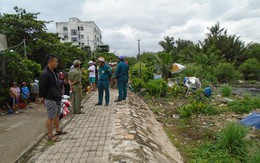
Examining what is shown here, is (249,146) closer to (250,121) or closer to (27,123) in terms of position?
(250,121)

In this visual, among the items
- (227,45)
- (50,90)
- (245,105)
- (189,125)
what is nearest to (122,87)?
(189,125)

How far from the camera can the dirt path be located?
15.0 feet

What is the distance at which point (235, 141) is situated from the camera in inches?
227

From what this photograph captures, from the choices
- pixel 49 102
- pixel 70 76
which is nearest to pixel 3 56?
pixel 70 76

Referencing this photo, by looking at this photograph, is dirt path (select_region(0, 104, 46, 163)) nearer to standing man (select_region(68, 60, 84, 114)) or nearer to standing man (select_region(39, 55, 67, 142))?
standing man (select_region(39, 55, 67, 142))

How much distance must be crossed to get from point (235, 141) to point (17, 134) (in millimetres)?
5784

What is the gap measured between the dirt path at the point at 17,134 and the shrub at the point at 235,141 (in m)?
4.76

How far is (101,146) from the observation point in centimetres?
435

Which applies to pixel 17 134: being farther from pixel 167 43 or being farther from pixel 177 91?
pixel 167 43

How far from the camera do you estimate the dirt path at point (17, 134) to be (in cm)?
457

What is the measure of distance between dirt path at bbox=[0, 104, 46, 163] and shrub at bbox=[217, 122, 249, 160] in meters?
4.76

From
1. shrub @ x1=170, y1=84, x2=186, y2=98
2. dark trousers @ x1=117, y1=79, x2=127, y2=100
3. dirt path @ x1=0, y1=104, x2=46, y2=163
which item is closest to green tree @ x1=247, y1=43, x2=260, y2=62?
shrub @ x1=170, y1=84, x2=186, y2=98

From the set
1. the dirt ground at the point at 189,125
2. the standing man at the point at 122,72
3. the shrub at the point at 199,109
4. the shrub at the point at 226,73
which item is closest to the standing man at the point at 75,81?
the standing man at the point at 122,72

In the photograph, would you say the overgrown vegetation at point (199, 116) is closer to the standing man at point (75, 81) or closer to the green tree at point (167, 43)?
the standing man at point (75, 81)
